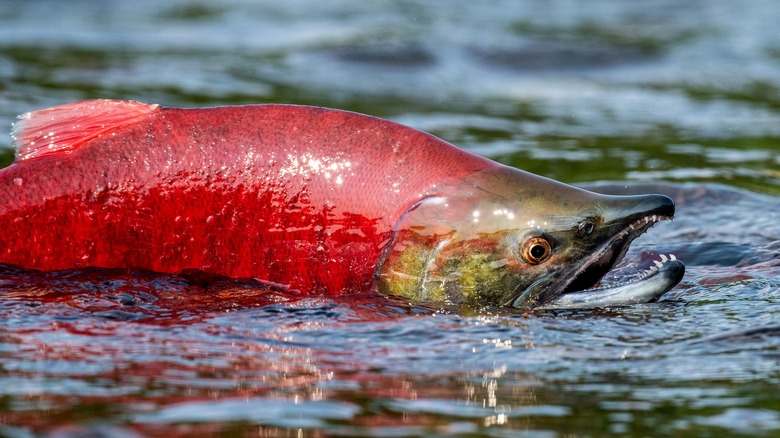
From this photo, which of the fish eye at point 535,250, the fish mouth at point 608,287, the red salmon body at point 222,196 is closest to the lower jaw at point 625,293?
the fish mouth at point 608,287

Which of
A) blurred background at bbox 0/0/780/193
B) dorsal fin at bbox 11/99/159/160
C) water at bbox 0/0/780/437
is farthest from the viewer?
blurred background at bbox 0/0/780/193

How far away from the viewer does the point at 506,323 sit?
4121 mm

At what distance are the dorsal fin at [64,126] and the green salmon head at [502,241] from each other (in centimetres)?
→ 111

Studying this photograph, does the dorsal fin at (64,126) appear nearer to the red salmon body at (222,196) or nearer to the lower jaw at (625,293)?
the red salmon body at (222,196)

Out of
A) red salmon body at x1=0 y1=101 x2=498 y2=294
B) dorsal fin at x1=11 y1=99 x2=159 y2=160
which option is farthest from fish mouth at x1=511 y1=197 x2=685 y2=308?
dorsal fin at x1=11 y1=99 x2=159 y2=160

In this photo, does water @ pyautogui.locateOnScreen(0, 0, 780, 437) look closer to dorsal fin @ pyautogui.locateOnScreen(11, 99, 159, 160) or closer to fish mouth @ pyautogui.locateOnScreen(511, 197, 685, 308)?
fish mouth @ pyautogui.locateOnScreen(511, 197, 685, 308)

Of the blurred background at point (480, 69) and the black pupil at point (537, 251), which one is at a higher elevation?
the blurred background at point (480, 69)

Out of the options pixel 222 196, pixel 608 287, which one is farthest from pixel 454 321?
pixel 222 196

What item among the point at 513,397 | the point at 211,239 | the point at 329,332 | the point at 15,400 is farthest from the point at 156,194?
the point at 513,397

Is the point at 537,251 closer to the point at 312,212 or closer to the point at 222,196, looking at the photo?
the point at 312,212

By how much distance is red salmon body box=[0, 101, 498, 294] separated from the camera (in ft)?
14.1

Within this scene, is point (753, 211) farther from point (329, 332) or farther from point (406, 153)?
point (329, 332)

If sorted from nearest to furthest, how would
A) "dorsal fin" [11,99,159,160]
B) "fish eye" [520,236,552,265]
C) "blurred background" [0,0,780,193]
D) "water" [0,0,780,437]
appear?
"water" [0,0,780,437]
"fish eye" [520,236,552,265]
"dorsal fin" [11,99,159,160]
"blurred background" [0,0,780,193]

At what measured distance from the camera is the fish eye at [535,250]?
13.9ft
